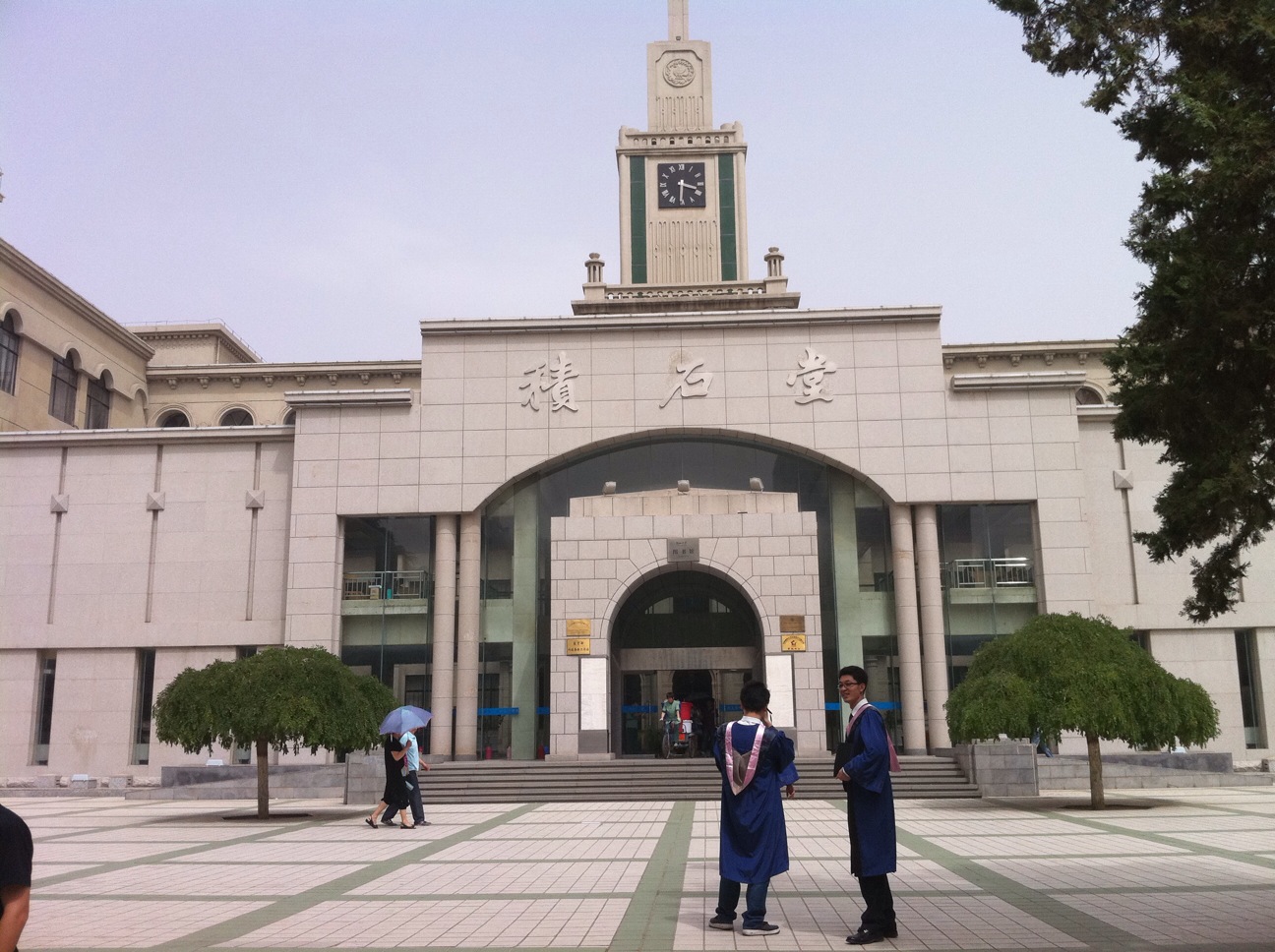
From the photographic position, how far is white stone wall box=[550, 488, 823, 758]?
2903cm

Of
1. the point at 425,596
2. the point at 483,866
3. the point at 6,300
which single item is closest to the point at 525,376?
the point at 425,596

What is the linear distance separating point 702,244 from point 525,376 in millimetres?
20925

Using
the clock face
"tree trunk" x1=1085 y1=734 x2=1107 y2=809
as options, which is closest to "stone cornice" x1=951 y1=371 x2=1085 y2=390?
"tree trunk" x1=1085 y1=734 x2=1107 y2=809

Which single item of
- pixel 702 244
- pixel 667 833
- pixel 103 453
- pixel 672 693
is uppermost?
pixel 702 244

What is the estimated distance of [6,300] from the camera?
35.8 meters

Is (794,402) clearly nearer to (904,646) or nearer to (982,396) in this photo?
(982,396)

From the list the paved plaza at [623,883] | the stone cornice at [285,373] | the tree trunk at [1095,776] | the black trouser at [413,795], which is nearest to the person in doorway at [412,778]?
the black trouser at [413,795]

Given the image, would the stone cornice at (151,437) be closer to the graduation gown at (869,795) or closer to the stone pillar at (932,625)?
the stone pillar at (932,625)

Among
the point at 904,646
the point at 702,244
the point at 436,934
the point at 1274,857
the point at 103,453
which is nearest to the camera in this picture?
the point at 436,934

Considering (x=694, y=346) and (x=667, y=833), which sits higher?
(x=694, y=346)

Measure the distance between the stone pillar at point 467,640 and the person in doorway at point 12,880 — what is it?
27.1m

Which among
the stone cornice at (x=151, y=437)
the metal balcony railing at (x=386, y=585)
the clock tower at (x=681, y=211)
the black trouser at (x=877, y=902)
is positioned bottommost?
the black trouser at (x=877, y=902)

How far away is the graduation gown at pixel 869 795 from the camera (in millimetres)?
8742

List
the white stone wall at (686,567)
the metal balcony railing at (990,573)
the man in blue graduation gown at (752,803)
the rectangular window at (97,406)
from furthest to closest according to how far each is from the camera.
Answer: the rectangular window at (97,406) → the metal balcony railing at (990,573) → the white stone wall at (686,567) → the man in blue graduation gown at (752,803)
